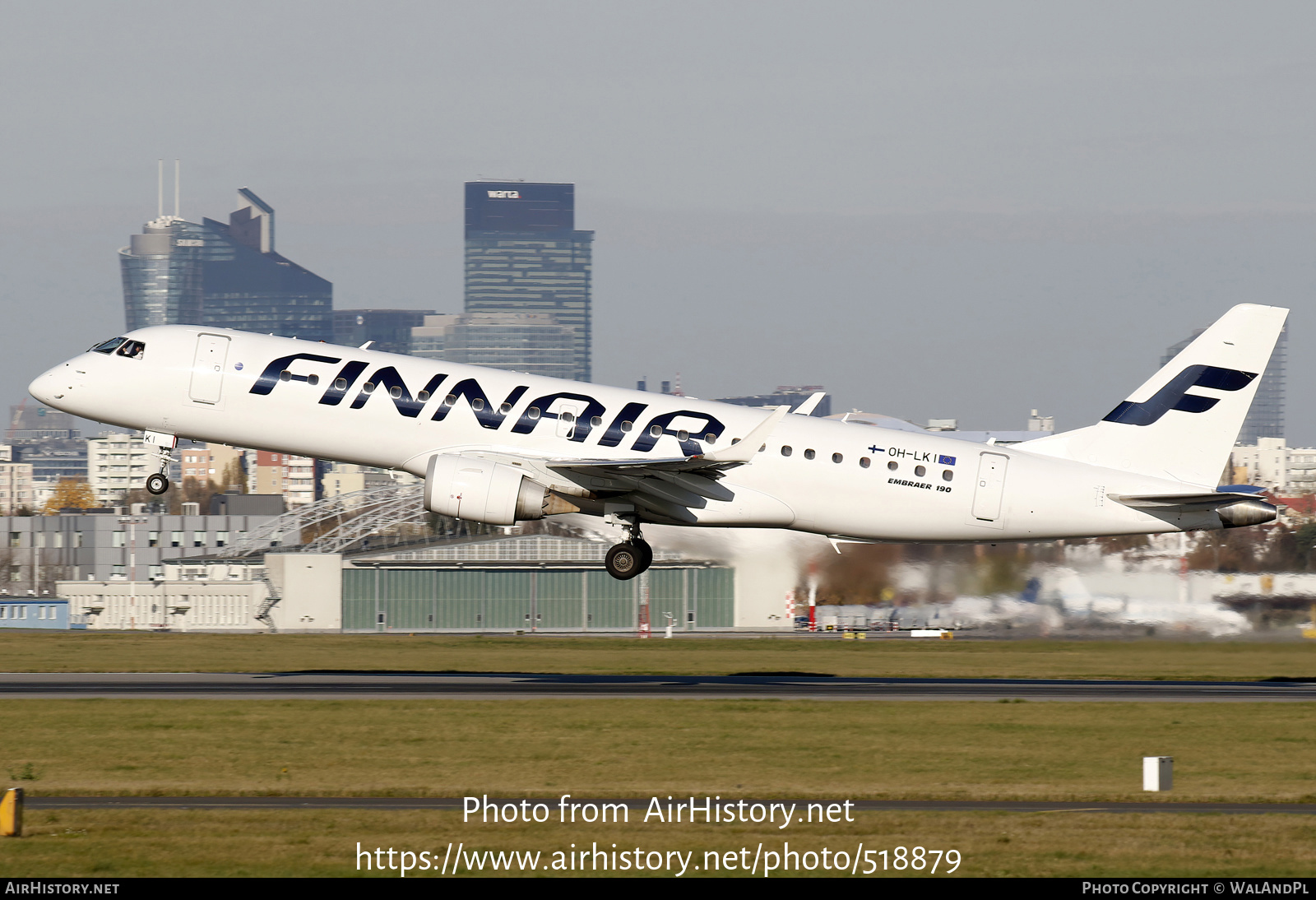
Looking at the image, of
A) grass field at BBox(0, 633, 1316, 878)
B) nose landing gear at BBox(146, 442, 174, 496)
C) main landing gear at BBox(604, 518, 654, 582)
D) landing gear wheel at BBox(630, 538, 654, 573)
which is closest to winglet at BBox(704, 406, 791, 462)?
main landing gear at BBox(604, 518, 654, 582)

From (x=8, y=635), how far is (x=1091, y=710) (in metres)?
52.4

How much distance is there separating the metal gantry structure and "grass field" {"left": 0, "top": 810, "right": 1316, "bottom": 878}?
90.7 m

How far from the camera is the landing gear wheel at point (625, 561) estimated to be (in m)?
38.2

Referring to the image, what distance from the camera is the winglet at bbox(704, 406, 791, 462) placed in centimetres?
3434

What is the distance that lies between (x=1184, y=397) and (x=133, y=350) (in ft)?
86.5

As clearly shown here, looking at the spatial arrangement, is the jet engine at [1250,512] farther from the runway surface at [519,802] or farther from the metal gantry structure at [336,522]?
the metal gantry structure at [336,522]

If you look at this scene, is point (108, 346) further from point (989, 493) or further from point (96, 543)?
point (96, 543)

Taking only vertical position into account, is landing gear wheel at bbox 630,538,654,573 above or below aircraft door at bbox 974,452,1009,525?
below

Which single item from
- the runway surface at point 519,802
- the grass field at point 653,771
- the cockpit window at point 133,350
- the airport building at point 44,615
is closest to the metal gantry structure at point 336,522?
the airport building at point 44,615

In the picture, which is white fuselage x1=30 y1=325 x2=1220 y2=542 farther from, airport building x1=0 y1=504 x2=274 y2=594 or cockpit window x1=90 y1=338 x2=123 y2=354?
airport building x1=0 y1=504 x2=274 y2=594

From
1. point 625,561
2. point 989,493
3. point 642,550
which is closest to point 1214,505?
point 989,493

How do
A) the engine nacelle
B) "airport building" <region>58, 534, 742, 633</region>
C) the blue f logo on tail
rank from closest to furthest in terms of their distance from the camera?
the engine nacelle
the blue f logo on tail
"airport building" <region>58, 534, 742, 633</region>

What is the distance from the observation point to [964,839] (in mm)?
20547
